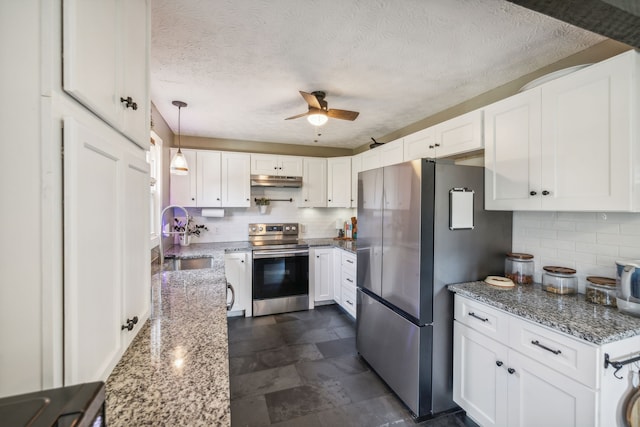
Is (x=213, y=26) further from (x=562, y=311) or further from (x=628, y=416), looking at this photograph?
(x=628, y=416)

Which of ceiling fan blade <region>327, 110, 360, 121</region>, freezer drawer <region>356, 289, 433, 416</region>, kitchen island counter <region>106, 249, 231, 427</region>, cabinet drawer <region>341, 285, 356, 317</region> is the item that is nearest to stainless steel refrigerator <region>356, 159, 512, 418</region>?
freezer drawer <region>356, 289, 433, 416</region>

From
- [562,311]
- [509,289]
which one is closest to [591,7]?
[562,311]

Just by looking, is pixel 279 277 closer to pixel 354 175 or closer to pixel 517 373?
pixel 354 175

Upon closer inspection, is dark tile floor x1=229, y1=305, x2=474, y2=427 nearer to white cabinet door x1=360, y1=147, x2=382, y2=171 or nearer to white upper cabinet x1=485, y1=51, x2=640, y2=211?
white upper cabinet x1=485, y1=51, x2=640, y2=211

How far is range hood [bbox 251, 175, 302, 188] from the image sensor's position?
3.91 meters

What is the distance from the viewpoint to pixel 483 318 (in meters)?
1.71

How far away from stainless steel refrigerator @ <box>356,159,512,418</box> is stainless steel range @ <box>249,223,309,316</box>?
1.73 metres

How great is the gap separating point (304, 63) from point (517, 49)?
1396 millimetres

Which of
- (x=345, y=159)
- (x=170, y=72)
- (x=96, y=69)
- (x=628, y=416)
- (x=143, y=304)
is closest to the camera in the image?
(x=96, y=69)

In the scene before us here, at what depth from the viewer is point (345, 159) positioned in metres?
4.23

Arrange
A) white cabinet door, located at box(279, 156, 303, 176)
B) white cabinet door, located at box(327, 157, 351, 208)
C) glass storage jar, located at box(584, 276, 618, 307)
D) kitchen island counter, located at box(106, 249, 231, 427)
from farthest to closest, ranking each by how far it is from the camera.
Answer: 1. white cabinet door, located at box(327, 157, 351, 208)
2. white cabinet door, located at box(279, 156, 303, 176)
3. glass storage jar, located at box(584, 276, 618, 307)
4. kitchen island counter, located at box(106, 249, 231, 427)

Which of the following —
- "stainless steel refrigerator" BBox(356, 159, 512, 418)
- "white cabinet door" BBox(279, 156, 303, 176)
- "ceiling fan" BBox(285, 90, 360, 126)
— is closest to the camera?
"stainless steel refrigerator" BBox(356, 159, 512, 418)

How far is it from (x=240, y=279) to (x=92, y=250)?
118 inches

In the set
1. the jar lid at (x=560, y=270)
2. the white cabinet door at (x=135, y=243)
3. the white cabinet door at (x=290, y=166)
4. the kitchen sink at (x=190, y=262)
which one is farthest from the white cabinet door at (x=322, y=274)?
the white cabinet door at (x=135, y=243)
